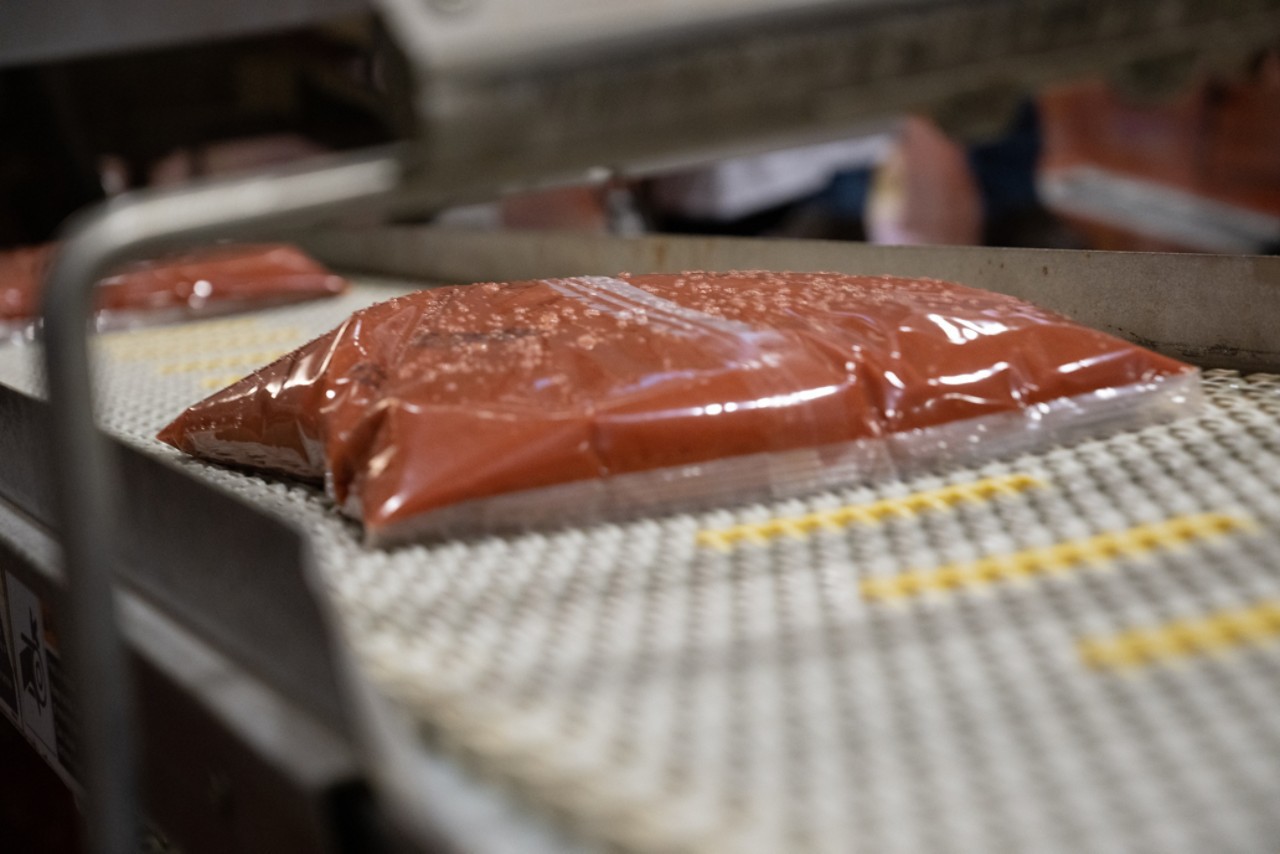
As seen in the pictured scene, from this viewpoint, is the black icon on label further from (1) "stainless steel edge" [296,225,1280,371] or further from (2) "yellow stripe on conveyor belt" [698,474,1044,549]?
(1) "stainless steel edge" [296,225,1280,371]

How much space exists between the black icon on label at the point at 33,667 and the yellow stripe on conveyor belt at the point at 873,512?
1.55 feet

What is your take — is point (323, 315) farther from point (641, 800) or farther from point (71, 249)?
point (641, 800)

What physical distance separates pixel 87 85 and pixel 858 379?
3085 millimetres

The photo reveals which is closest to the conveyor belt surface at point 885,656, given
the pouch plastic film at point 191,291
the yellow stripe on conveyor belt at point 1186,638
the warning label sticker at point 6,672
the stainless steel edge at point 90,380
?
the yellow stripe on conveyor belt at point 1186,638

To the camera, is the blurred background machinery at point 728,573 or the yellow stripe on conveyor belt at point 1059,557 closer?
the blurred background machinery at point 728,573

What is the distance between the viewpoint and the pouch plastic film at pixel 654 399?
0.70 meters

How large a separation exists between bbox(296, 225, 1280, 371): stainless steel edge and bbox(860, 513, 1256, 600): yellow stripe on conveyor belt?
0.36 metres

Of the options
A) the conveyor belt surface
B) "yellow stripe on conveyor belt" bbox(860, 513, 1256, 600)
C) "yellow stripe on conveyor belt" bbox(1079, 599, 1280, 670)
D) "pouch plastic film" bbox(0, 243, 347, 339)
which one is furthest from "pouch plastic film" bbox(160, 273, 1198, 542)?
"pouch plastic film" bbox(0, 243, 347, 339)

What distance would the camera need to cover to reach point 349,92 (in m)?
3.18

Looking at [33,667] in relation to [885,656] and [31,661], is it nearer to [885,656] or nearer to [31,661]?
[31,661]

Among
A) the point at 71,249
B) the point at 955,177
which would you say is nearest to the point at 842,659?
the point at 71,249

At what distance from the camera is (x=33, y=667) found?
2.75 feet

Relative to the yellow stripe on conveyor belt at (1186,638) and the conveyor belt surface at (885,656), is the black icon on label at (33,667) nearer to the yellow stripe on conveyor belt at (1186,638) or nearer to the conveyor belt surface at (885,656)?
the conveyor belt surface at (885,656)

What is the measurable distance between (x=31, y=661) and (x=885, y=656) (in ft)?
2.05
